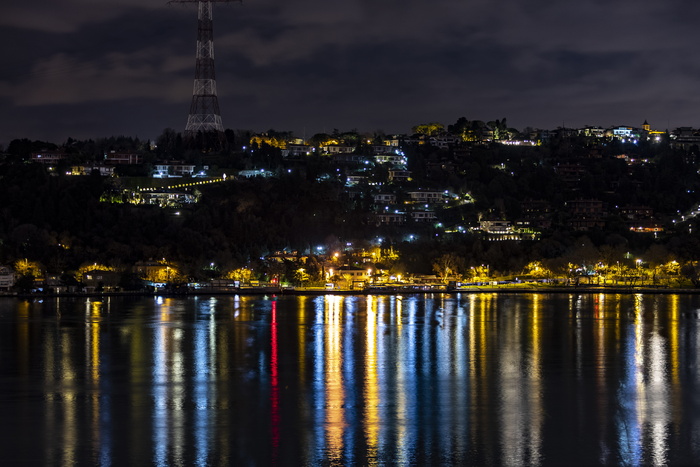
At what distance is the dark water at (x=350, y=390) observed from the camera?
9.52 m

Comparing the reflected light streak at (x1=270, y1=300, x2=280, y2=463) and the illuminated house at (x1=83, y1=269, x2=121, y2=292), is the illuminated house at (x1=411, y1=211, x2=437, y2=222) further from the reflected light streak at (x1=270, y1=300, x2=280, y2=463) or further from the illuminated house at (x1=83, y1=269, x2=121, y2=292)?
the reflected light streak at (x1=270, y1=300, x2=280, y2=463)

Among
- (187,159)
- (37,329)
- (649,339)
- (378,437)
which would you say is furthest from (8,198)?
(378,437)

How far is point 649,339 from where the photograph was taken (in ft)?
58.7

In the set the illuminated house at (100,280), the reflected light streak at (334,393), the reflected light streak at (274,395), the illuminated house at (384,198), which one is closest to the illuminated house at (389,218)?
the illuminated house at (384,198)

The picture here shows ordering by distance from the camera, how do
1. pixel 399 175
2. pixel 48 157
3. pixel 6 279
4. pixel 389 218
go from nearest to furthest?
pixel 6 279
pixel 389 218
pixel 48 157
pixel 399 175

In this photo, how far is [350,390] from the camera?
12.5 m

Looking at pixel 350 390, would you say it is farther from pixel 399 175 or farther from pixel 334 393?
pixel 399 175

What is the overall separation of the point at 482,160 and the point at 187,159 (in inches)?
722

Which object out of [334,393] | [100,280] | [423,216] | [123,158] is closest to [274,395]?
[334,393]

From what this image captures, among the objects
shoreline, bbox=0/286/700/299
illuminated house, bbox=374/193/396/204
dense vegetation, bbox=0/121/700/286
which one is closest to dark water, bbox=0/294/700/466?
shoreline, bbox=0/286/700/299

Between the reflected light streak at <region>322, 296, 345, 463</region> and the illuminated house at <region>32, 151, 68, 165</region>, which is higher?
the illuminated house at <region>32, 151, 68, 165</region>

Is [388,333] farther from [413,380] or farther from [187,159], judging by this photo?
[187,159]

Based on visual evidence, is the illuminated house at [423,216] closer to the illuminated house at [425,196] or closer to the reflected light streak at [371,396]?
the illuminated house at [425,196]

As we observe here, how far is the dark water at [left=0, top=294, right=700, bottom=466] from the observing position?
9.52 metres
